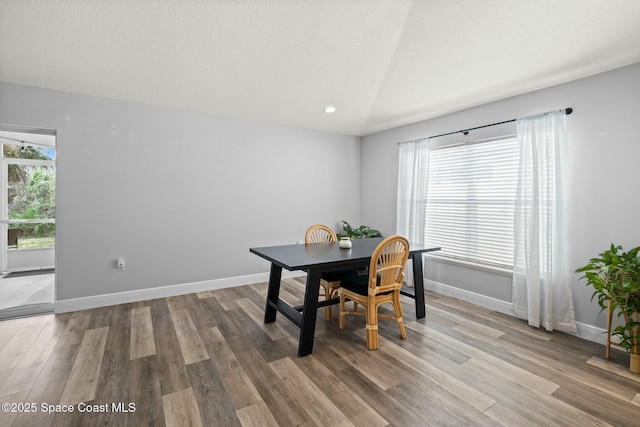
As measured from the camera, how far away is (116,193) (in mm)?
3473

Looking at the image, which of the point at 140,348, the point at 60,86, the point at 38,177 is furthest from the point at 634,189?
the point at 38,177

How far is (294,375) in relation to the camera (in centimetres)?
210

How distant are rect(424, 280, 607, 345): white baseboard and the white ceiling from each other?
240 cm

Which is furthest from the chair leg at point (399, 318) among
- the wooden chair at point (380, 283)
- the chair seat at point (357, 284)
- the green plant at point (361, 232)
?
the green plant at point (361, 232)

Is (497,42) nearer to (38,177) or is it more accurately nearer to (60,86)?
(60,86)

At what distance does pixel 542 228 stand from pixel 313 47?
2.88m

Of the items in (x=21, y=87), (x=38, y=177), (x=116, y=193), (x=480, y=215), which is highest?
(x=21, y=87)

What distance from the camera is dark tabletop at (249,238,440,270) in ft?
7.68

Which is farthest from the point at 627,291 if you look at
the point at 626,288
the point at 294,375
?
the point at 294,375

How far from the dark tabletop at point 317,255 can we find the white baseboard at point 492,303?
1099 mm

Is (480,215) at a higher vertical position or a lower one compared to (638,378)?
higher

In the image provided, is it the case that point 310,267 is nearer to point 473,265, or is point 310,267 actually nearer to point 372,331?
point 372,331

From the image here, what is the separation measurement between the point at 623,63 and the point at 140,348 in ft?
16.0

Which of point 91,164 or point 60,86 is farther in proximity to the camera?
point 91,164
